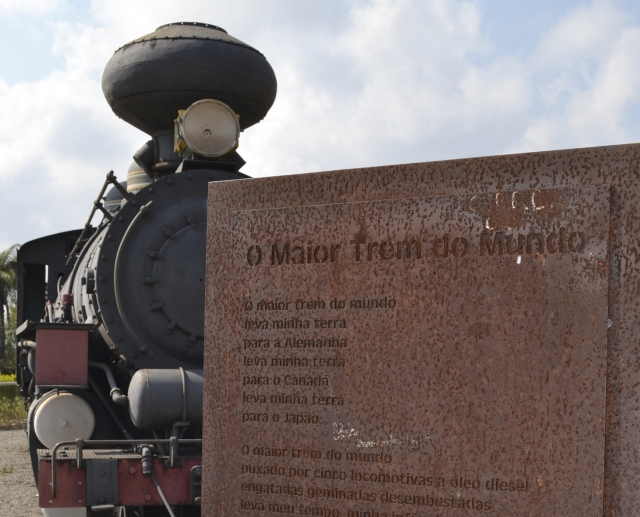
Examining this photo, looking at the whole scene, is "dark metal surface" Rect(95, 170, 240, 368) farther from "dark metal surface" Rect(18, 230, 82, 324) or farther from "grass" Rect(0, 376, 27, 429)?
"grass" Rect(0, 376, 27, 429)

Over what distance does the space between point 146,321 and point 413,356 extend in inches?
157

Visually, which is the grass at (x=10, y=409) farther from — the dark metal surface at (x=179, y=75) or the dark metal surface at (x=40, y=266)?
the dark metal surface at (x=179, y=75)

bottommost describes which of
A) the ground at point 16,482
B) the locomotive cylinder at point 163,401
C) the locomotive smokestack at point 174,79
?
the ground at point 16,482

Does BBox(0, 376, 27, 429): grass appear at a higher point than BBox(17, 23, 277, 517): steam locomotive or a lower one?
lower

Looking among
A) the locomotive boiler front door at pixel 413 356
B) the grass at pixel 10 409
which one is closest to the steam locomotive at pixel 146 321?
the locomotive boiler front door at pixel 413 356

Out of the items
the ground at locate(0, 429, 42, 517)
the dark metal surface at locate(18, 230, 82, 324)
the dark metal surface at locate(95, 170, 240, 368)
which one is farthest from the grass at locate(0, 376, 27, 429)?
the dark metal surface at locate(95, 170, 240, 368)

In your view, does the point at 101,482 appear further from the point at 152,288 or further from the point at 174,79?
the point at 174,79

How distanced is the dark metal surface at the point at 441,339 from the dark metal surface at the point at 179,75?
490 cm

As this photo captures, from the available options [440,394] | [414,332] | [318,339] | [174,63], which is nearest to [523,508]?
[440,394]

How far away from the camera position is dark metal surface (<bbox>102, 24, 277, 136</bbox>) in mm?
7797

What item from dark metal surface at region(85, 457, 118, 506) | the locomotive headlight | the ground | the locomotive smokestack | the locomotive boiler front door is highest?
the locomotive smokestack

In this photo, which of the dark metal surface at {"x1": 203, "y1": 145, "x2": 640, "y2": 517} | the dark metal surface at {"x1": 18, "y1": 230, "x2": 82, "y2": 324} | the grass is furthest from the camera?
the grass

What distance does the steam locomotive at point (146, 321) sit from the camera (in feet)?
17.5

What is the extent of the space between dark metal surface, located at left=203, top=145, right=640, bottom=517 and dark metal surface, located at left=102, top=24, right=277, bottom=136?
193 inches
